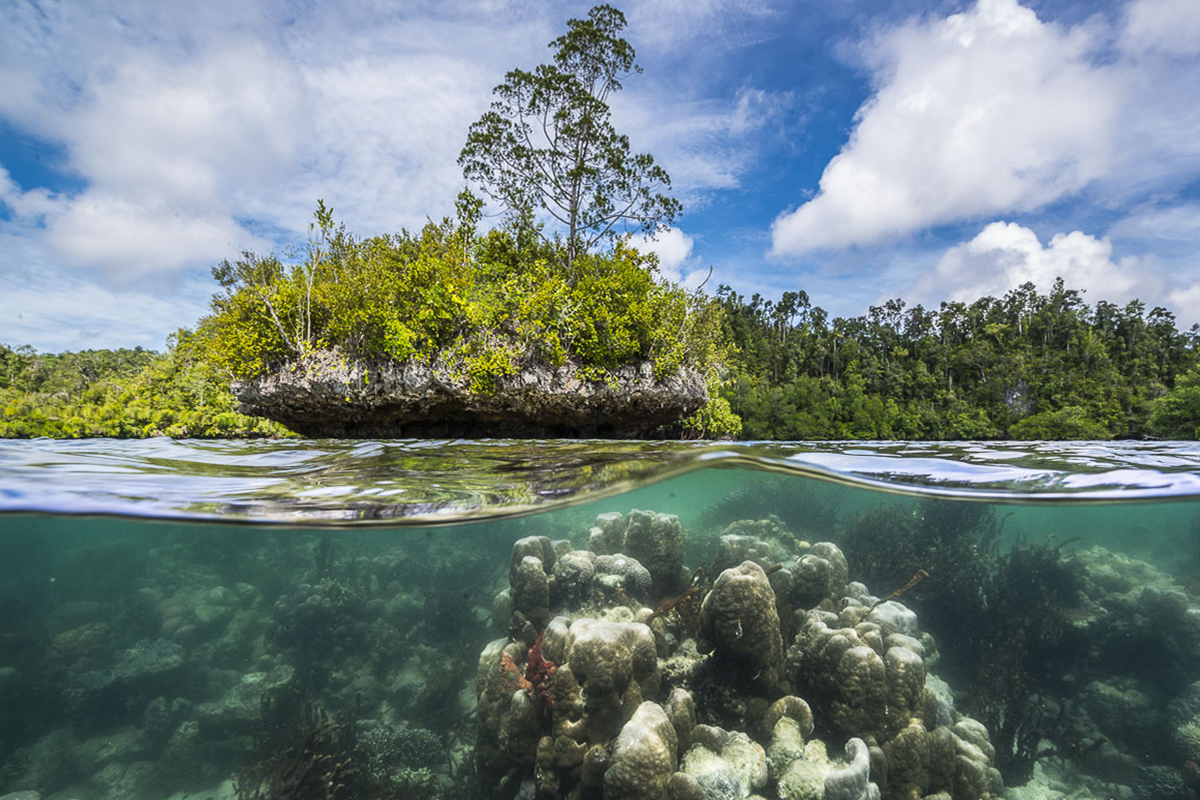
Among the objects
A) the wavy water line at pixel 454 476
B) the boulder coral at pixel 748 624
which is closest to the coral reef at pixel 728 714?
the boulder coral at pixel 748 624

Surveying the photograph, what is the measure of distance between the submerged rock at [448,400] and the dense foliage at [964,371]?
111 ft

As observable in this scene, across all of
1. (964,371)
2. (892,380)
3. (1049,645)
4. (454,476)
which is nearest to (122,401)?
(454,476)

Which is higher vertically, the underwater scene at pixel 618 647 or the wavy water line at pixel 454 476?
the wavy water line at pixel 454 476

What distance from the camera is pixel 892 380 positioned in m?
56.5

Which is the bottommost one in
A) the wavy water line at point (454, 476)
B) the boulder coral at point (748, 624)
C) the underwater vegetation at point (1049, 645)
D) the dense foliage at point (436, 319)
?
the underwater vegetation at point (1049, 645)

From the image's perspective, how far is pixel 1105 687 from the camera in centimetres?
845

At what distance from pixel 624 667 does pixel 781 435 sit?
4562cm

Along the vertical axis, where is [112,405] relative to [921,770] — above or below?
above

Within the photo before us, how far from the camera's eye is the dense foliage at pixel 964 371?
46844 millimetres

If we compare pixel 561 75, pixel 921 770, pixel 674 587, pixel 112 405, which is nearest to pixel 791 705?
pixel 921 770

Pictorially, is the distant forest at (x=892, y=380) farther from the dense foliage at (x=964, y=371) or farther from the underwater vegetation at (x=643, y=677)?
the underwater vegetation at (x=643, y=677)

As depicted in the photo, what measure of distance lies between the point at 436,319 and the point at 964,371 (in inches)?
2694

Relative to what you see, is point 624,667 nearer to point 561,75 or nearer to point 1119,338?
point 561,75

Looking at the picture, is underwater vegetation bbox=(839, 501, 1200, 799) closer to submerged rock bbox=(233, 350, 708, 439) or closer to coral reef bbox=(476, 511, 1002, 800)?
coral reef bbox=(476, 511, 1002, 800)
